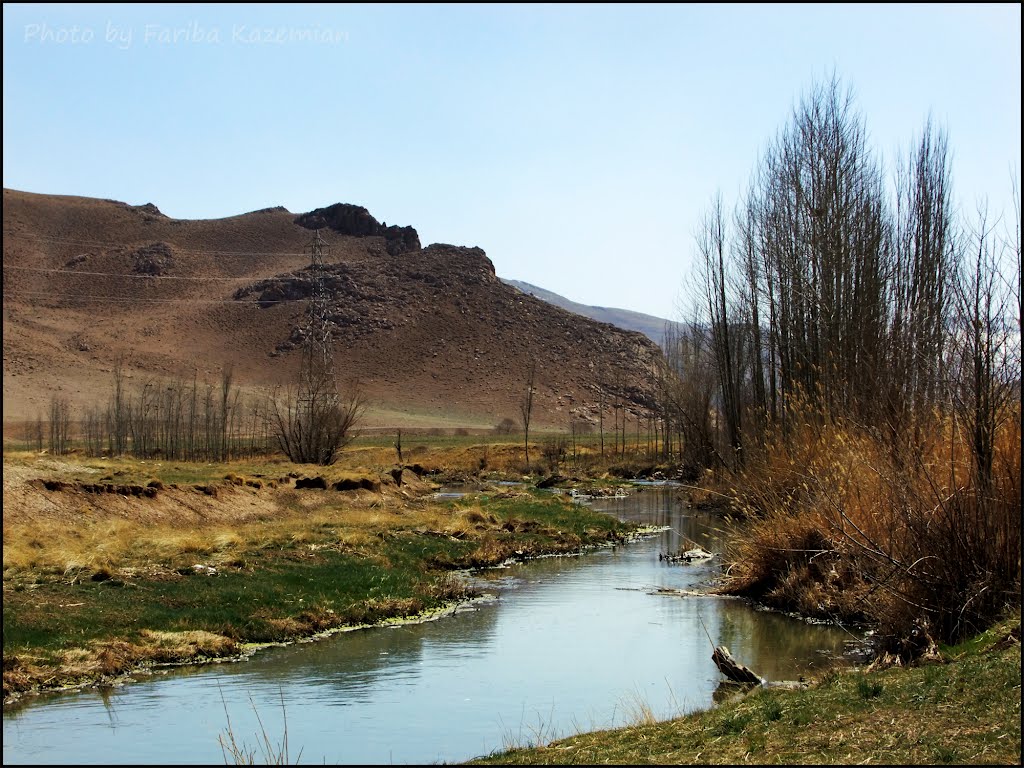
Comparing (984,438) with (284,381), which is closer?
(984,438)

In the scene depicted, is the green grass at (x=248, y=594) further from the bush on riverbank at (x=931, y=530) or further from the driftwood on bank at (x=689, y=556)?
the bush on riverbank at (x=931, y=530)

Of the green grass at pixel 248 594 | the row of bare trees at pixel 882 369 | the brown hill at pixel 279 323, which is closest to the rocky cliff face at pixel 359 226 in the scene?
the brown hill at pixel 279 323

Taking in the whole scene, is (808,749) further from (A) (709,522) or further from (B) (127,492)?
(A) (709,522)

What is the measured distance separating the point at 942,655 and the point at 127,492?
2114 centimetres

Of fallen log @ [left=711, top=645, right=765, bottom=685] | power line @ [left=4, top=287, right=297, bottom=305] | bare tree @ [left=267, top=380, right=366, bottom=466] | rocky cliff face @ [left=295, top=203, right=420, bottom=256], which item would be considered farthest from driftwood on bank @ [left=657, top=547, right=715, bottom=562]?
rocky cliff face @ [left=295, top=203, right=420, bottom=256]

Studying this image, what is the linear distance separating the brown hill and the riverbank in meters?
76.4

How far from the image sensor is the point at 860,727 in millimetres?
8242

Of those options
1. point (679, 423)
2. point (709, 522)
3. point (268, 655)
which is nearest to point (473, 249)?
point (679, 423)

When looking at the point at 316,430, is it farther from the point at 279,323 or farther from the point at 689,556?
the point at 279,323

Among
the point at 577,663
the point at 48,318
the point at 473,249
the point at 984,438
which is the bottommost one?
the point at 577,663

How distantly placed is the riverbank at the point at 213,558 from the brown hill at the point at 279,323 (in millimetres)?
76428

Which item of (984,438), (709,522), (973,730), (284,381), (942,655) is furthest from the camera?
(284,381)

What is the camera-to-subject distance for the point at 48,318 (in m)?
133

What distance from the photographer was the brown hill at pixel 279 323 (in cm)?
11944
